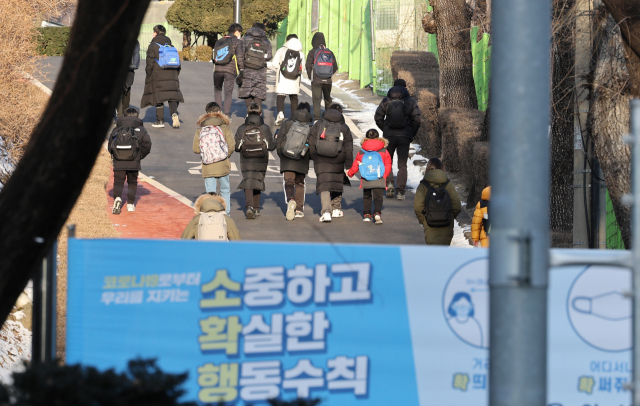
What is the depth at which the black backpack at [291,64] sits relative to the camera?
15297 millimetres

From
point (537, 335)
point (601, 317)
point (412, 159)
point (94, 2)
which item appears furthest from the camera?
point (412, 159)

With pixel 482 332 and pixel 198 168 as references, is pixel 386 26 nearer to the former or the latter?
pixel 198 168

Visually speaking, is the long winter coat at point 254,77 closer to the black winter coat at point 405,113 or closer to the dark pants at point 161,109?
the dark pants at point 161,109

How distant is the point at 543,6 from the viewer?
2754mm

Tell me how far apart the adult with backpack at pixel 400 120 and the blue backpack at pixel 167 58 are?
4912mm

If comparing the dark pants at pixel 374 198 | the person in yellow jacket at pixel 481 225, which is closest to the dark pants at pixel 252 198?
the dark pants at pixel 374 198

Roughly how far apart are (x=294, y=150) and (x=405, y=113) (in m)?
2.34

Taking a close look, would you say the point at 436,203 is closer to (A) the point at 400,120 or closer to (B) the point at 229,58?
(A) the point at 400,120

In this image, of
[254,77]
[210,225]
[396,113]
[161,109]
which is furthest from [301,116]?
[161,109]

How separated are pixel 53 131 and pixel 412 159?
12344 millimetres

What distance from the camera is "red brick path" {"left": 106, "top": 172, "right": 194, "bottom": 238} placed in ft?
34.2

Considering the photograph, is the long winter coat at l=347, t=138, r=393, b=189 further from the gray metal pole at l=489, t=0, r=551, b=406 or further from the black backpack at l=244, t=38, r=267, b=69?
the gray metal pole at l=489, t=0, r=551, b=406

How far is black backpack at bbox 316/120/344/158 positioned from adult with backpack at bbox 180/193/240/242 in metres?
3.28

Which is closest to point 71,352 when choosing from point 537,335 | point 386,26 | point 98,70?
point 98,70
